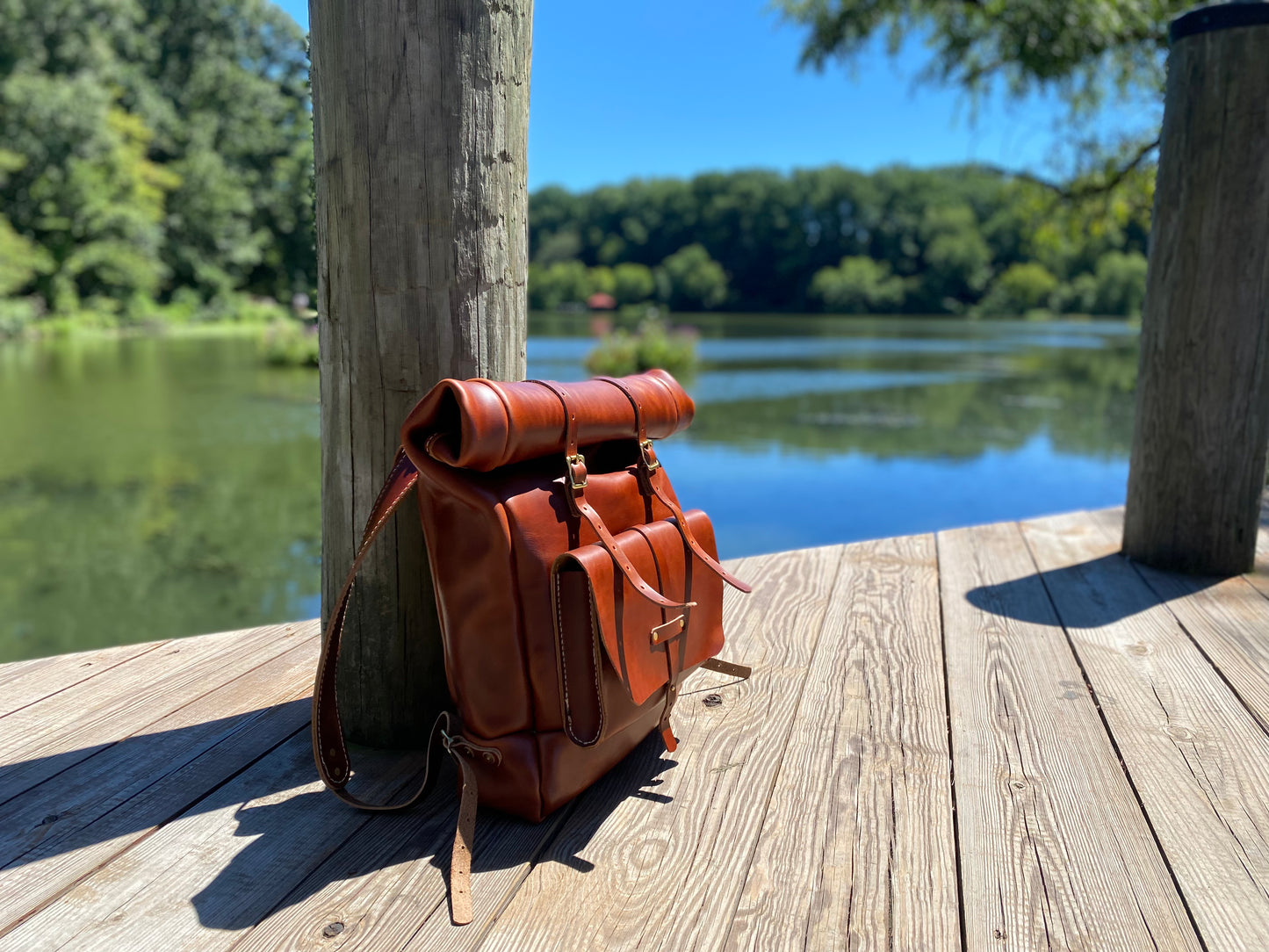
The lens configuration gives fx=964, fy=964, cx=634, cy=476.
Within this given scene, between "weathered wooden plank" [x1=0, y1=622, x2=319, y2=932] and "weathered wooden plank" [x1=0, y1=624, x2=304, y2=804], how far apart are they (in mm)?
40

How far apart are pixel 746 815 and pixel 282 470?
869 centimetres

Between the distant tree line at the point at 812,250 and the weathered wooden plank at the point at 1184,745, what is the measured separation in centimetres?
6309

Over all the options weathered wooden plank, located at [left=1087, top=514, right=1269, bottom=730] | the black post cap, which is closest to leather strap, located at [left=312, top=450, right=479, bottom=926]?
weathered wooden plank, located at [left=1087, top=514, right=1269, bottom=730]

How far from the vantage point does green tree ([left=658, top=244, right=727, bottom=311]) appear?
3127 inches

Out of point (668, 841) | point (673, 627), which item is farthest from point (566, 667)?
point (668, 841)

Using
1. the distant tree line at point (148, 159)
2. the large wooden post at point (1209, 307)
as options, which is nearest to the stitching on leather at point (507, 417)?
the large wooden post at point (1209, 307)

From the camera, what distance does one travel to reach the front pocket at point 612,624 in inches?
54.1

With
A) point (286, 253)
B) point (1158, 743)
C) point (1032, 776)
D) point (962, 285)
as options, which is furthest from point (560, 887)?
point (962, 285)

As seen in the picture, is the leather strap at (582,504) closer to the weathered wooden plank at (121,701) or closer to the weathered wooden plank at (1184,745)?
the weathered wooden plank at (1184,745)

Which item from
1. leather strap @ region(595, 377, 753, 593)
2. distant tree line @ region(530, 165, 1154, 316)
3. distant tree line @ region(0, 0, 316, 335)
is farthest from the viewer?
distant tree line @ region(530, 165, 1154, 316)

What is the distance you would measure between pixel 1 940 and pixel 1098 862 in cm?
148

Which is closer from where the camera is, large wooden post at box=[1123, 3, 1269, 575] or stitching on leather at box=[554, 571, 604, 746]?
stitching on leather at box=[554, 571, 604, 746]

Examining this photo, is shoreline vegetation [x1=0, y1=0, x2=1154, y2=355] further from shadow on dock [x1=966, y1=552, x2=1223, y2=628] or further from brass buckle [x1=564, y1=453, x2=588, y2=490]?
shadow on dock [x1=966, y1=552, x2=1223, y2=628]

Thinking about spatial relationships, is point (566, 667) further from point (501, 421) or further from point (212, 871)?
point (212, 871)
